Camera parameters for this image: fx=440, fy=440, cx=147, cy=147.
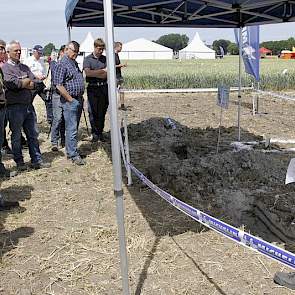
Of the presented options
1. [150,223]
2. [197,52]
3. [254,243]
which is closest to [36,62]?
[150,223]

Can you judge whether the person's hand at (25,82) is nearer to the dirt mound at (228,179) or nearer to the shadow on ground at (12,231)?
the shadow on ground at (12,231)

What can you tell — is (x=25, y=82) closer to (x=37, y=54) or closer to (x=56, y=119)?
(x=56, y=119)

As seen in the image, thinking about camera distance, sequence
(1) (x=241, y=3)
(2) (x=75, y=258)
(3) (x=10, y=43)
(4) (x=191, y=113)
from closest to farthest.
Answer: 1. (2) (x=75, y=258)
2. (3) (x=10, y=43)
3. (1) (x=241, y=3)
4. (4) (x=191, y=113)

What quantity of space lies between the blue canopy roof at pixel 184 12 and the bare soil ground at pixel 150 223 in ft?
7.49

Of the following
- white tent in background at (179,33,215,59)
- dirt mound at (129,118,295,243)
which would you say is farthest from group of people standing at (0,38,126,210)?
white tent in background at (179,33,215,59)

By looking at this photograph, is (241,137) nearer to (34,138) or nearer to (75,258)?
(34,138)

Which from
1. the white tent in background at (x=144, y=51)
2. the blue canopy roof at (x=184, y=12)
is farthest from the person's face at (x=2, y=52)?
the white tent in background at (x=144, y=51)

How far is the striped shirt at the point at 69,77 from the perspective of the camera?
263 inches

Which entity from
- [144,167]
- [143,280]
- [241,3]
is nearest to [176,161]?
[144,167]

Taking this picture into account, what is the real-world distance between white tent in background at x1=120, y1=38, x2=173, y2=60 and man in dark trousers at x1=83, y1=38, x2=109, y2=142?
53280 millimetres

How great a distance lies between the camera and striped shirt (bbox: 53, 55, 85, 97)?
668 centimetres

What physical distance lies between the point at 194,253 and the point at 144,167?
2911mm

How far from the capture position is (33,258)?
4070 millimetres

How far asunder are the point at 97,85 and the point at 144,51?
57759mm
